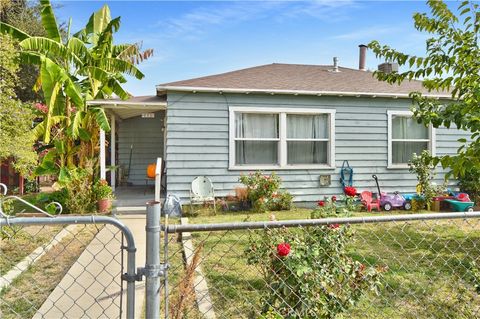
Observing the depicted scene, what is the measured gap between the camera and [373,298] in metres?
3.72

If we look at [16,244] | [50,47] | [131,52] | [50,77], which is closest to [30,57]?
[50,47]

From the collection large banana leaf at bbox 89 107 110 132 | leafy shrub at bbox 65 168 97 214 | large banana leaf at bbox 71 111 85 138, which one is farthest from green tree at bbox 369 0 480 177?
leafy shrub at bbox 65 168 97 214

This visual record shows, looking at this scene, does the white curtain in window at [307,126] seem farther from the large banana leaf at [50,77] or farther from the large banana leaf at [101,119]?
the large banana leaf at [50,77]

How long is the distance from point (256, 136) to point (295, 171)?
1495 millimetres

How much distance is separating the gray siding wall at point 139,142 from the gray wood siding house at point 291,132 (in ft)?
14.3

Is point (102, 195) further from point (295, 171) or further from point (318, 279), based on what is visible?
point (318, 279)

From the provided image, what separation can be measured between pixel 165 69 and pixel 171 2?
222 inches

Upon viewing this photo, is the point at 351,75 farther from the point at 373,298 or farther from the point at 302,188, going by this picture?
the point at 373,298

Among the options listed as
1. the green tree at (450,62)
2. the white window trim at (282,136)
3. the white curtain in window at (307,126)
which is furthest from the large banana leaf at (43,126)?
the green tree at (450,62)

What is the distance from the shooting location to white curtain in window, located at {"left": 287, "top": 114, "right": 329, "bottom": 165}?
33.0ft

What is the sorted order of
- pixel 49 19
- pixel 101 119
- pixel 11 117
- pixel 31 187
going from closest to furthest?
pixel 11 117
pixel 101 119
pixel 49 19
pixel 31 187

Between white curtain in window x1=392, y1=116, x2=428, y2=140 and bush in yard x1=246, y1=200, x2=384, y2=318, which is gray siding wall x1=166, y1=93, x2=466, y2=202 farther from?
bush in yard x1=246, y1=200, x2=384, y2=318

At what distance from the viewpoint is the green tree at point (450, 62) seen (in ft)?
12.3

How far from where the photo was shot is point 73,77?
9555 mm
